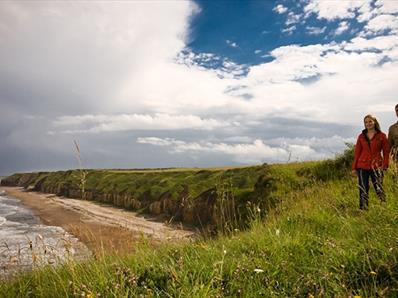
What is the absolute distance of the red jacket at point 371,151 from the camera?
9.59 m

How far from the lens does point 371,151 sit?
981cm

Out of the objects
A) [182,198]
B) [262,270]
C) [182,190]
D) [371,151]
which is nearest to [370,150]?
[371,151]

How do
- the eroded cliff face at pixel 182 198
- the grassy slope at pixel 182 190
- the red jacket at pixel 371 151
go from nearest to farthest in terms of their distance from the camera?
the red jacket at pixel 371 151 → the eroded cliff face at pixel 182 198 → the grassy slope at pixel 182 190

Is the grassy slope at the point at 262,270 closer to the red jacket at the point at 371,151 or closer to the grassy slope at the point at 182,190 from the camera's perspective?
the red jacket at the point at 371,151

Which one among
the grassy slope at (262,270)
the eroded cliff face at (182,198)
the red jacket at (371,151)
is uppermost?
the red jacket at (371,151)

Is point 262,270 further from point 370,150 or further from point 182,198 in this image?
point 182,198

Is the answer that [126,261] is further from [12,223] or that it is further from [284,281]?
[12,223]

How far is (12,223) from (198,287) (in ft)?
160

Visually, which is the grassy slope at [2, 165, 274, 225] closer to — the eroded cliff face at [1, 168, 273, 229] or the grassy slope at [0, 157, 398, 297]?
the eroded cliff face at [1, 168, 273, 229]

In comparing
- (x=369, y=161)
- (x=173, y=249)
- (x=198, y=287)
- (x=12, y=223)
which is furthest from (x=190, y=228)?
(x=198, y=287)

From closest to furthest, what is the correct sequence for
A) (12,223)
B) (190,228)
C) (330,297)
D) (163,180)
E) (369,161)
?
(330,297) → (369,161) → (190,228) → (12,223) → (163,180)

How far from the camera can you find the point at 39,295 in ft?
17.9

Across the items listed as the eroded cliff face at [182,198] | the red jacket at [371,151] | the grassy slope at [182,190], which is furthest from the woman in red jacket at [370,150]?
the grassy slope at [182,190]

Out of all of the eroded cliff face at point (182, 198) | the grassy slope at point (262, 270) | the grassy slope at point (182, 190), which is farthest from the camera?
the grassy slope at point (182, 190)
